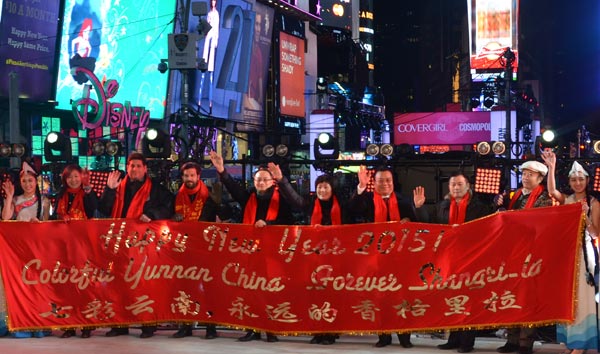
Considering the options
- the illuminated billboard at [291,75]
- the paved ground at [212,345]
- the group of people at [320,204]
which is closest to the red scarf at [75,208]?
the group of people at [320,204]

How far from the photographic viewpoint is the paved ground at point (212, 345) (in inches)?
333

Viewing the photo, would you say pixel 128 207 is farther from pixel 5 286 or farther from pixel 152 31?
pixel 152 31

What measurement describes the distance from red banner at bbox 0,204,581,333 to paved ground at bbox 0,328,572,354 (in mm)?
193

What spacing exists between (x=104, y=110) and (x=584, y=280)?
26314 millimetres

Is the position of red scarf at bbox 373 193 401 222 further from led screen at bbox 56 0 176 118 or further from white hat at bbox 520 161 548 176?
led screen at bbox 56 0 176 118

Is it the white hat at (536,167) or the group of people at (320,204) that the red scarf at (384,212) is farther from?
the white hat at (536,167)

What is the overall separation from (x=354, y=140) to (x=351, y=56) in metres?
6.42

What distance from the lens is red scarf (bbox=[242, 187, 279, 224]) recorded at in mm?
9234

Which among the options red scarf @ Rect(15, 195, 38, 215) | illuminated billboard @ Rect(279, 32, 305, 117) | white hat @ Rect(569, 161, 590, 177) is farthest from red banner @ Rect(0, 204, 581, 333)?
illuminated billboard @ Rect(279, 32, 305, 117)

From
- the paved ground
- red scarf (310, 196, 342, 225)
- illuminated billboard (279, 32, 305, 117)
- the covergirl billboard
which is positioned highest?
illuminated billboard (279, 32, 305, 117)

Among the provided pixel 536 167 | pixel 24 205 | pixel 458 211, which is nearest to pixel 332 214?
pixel 458 211

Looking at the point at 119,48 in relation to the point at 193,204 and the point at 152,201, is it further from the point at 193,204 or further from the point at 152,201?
the point at 193,204

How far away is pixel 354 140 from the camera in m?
64.5

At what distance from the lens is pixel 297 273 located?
29.4 ft
